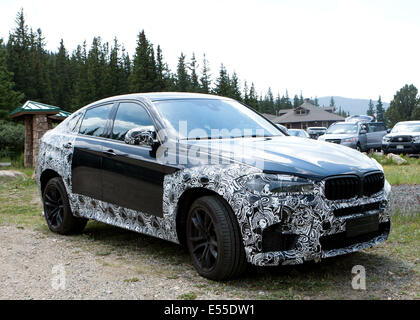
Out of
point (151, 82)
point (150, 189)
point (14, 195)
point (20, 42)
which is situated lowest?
point (14, 195)

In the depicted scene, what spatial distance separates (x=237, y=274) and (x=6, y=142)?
20.1 meters

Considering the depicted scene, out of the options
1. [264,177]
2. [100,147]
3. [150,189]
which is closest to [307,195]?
[264,177]

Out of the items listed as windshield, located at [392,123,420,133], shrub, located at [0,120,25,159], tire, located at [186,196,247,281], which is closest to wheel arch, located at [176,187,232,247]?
tire, located at [186,196,247,281]

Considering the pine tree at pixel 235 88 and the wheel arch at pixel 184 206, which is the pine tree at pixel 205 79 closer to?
the pine tree at pixel 235 88

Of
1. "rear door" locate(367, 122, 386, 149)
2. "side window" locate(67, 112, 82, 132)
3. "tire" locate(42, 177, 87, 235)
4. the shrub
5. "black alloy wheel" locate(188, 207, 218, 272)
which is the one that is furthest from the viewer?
"rear door" locate(367, 122, 386, 149)

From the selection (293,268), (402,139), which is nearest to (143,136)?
(293,268)

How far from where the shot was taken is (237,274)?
4051mm

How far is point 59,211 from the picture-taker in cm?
633

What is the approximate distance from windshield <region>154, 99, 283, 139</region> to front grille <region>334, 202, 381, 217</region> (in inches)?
54.8

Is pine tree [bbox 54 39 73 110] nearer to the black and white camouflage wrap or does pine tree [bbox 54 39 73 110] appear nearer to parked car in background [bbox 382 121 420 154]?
parked car in background [bbox 382 121 420 154]

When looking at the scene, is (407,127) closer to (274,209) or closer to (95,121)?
(95,121)

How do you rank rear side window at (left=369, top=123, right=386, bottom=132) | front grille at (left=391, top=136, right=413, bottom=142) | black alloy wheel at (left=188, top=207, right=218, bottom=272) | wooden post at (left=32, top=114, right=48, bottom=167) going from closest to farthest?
black alloy wheel at (left=188, top=207, right=218, bottom=272) → wooden post at (left=32, top=114, right=48, bottom=167) → front grille at (left=391, top=136, right=413, bottom=142) → rear side window at (left=369, top=123, right=386, bottom=132)

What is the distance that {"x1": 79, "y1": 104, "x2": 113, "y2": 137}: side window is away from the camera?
5.68 m
